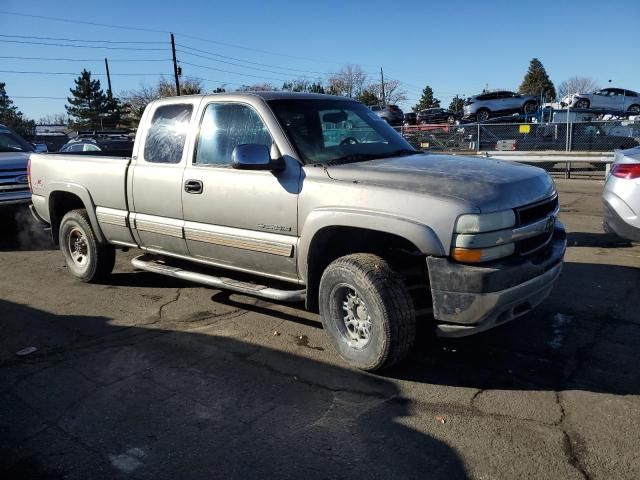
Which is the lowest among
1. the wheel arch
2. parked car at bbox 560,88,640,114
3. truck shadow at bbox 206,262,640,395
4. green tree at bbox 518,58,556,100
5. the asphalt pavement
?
truck shadow at bbox 206,262,640,395

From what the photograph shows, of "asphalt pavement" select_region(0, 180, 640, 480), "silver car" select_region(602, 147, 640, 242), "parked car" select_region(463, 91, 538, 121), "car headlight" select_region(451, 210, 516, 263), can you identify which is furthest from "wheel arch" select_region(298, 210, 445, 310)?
"parked car" select_region(463, 91, 538, 121)

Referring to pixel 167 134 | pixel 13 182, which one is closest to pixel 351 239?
pixel 167 134

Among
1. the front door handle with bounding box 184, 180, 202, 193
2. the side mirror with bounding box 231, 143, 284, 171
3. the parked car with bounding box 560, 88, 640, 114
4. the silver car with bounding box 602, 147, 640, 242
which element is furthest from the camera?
the parked car with bounding box 560, 88, 640, 114

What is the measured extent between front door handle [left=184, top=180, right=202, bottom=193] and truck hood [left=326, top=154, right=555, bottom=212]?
1300mm

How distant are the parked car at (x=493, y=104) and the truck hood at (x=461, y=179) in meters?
28.0

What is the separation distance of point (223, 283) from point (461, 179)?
222 cm

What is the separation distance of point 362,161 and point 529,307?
1.66m

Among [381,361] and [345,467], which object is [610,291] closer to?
[381,361]

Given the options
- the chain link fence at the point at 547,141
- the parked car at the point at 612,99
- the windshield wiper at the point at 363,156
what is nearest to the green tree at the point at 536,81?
the parked car at the point at 612,99

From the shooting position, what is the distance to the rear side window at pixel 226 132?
452 cm

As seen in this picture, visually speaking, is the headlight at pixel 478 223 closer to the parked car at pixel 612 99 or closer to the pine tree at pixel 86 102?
the parked car at pixel 612 99

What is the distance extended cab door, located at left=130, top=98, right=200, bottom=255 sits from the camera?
501 centimetres

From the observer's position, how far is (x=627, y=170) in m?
5.85

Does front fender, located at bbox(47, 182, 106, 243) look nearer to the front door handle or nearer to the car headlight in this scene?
the front door handle
